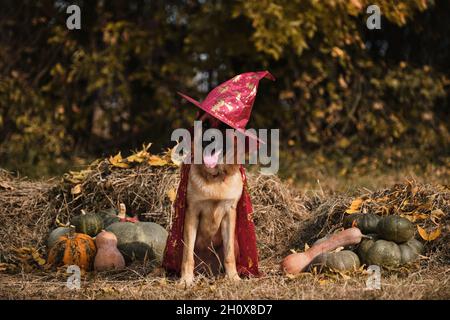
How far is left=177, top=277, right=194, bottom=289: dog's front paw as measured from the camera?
159 inches

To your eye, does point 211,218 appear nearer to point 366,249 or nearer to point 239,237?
point 239,237

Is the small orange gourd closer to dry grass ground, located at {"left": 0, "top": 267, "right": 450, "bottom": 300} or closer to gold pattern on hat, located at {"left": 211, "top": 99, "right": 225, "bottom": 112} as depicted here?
dry grass ground, located at {"left": 0, "top": 267, "right": 450, "bottom": 300}

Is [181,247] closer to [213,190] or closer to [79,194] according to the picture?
[213,190]

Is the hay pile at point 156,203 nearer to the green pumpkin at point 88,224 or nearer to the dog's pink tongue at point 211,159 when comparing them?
the green pumpkin at point 88,224

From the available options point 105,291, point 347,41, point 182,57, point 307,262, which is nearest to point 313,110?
point 347,41

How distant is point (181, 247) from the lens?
4.33 meters

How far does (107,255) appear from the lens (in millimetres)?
4734

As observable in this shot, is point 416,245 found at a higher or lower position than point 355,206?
lower

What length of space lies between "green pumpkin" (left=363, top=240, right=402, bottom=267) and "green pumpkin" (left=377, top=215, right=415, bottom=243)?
73 millimetres

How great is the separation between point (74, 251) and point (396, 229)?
2.27 metres

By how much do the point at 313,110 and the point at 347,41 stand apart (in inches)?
50.4

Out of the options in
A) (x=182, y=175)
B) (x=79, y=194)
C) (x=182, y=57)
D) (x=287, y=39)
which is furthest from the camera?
(x=182, y=57)

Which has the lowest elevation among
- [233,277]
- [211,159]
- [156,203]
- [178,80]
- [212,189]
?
[233,277]

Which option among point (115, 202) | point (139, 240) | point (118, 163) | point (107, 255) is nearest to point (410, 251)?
point (139, 240)
